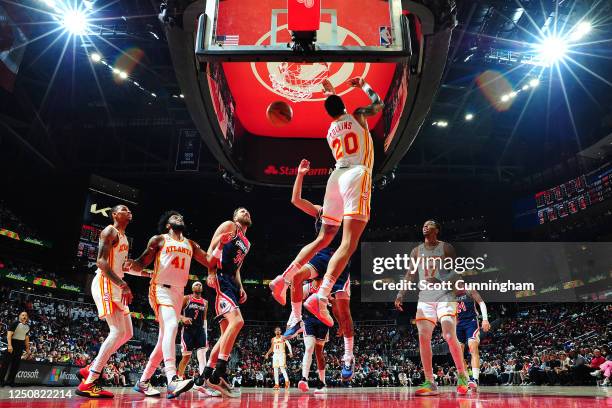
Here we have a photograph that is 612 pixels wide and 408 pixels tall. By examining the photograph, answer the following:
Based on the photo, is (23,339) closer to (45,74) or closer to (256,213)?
(45,74)

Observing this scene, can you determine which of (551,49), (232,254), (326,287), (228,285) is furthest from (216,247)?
(551,49)

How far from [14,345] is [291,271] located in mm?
7538

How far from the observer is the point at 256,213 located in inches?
1217

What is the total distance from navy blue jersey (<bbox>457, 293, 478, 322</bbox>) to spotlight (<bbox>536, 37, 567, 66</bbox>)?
9.83 meters

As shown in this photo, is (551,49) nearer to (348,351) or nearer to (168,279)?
(348,351)

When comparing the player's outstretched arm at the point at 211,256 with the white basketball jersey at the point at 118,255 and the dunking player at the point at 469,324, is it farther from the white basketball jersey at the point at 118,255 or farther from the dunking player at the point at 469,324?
the dunking player at the point at 469,324

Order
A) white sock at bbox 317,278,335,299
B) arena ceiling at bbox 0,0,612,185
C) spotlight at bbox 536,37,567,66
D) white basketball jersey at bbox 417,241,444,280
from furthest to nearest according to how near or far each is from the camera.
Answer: spotlight at bbox 536,37,567,66 < arena ceiling at bbox 0,0,612,185 < white basketball jersey at bbox 417,241,444,280 < white sock at bbox 317,278,335,299

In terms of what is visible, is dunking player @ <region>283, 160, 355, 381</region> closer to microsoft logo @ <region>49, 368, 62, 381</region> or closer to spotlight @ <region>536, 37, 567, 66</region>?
microsoft logo @ <region>49, 368, 62, 381</region>

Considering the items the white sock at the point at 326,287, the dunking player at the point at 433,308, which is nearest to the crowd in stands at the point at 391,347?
the dunking player at the point at 433,308

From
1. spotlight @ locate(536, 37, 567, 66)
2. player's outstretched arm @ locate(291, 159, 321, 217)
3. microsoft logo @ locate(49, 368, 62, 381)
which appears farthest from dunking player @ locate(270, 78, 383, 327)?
spotlight @ locate(536, 37, 567, 66)

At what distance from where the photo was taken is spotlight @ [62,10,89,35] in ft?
44.5

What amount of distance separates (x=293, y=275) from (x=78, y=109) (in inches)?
751

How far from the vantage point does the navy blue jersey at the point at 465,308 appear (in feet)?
27.3

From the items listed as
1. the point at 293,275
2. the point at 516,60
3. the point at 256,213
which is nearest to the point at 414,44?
the point at 293,275
